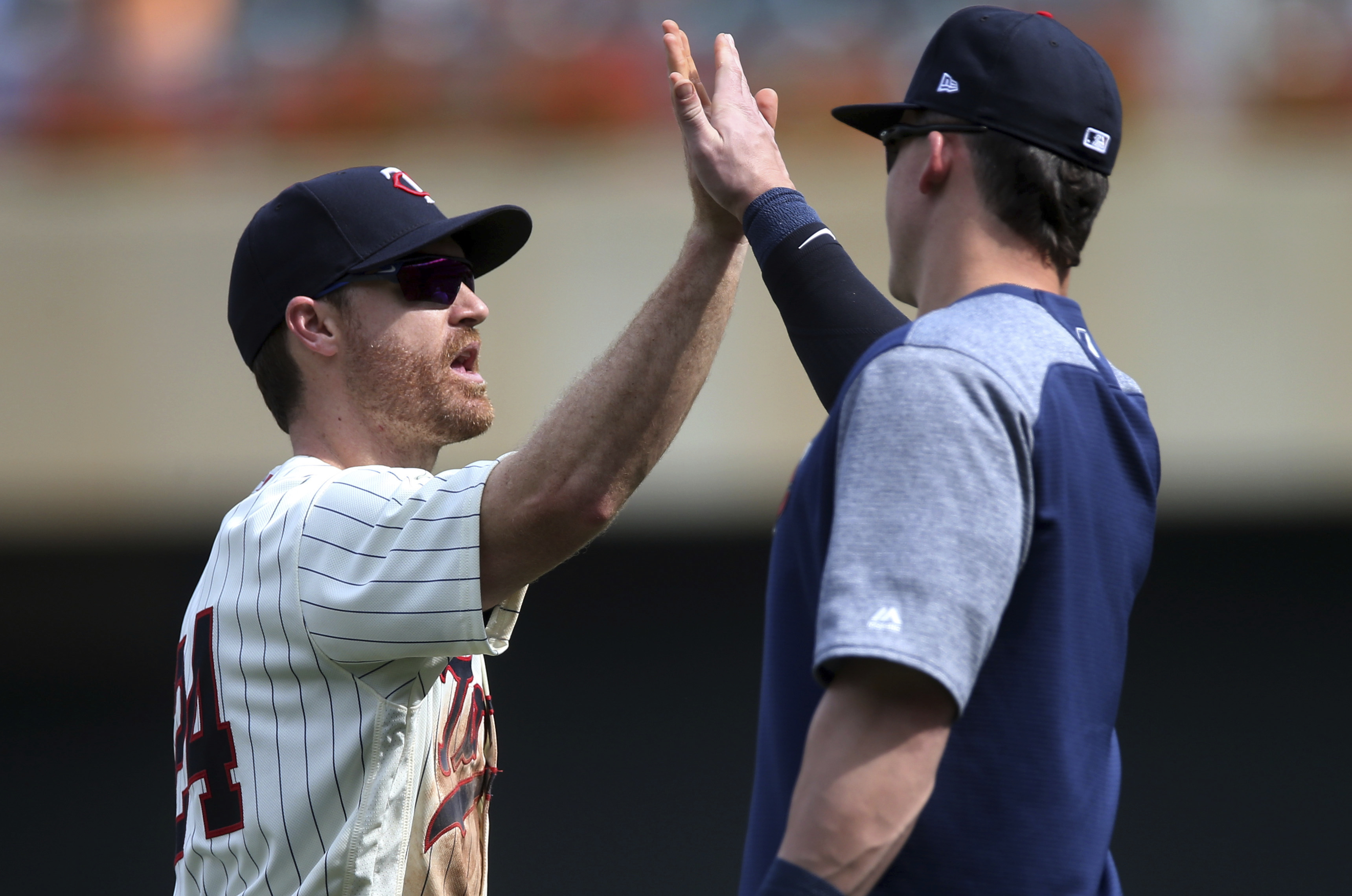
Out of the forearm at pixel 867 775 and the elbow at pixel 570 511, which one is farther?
the elbow at pixel 570 511

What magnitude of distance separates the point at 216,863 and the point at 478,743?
17.0 inches

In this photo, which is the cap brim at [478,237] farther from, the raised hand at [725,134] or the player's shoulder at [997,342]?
the player's shoulder at [997,342]

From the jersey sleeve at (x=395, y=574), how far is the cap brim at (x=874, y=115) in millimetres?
679

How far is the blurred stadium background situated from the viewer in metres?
5.26

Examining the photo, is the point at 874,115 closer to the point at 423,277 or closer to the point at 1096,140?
the point at 1096,140

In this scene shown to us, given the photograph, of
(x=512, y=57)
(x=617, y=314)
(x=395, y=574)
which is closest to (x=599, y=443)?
(x=395, y=574)

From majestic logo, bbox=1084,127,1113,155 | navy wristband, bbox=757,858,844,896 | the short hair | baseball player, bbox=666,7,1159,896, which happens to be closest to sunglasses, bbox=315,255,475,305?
baseball player, bbox=666,7,1159,896

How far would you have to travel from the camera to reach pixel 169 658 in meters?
6.52

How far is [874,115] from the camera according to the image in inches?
61.7

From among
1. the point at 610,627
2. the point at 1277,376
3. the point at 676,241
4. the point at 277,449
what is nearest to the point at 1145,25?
the point at 1277,376

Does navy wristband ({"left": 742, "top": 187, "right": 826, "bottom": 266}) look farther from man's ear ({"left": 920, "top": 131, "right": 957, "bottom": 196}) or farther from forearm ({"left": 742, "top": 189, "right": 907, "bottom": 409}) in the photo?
man's ear ({"left": 920, "top": 131, "right": 957, "bottom": 196})

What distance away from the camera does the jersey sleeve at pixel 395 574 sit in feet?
5.54

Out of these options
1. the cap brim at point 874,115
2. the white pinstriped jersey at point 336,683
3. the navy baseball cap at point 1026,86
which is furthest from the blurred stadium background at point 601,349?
the navy baseball cap at point 1026,86

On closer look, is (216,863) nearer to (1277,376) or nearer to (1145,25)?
(1277,376)
